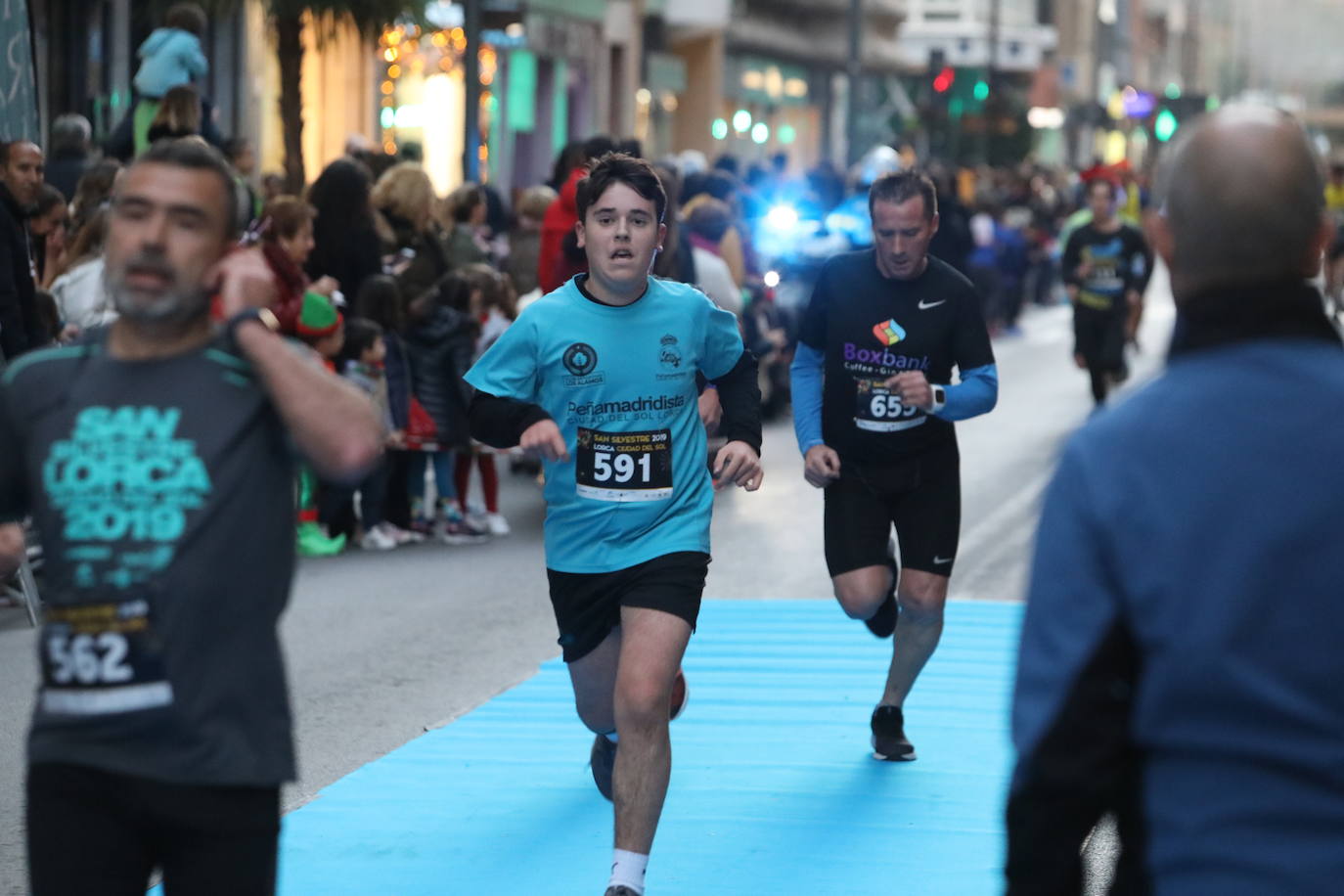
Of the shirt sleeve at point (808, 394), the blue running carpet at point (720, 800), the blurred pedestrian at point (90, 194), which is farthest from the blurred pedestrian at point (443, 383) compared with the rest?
the shirt sleeve at point (808, 394)

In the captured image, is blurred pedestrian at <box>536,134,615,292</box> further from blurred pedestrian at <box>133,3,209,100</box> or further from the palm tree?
the palm tree

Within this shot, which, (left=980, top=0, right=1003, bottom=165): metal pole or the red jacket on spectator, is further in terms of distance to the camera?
(left=980, top=0, right=1003, bottom=165): metal pole

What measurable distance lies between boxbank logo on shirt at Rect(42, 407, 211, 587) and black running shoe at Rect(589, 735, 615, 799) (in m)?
3.22

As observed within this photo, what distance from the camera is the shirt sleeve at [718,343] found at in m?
6.00

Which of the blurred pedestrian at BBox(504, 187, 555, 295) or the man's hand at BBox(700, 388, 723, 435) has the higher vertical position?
the man's hand at BBox(700, 388, 723, 435)

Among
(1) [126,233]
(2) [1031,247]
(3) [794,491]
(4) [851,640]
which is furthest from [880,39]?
(1) [126,233]

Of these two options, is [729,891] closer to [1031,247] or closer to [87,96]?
[87,96]

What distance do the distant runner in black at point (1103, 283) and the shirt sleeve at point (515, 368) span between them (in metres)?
11.6

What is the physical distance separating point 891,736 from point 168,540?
429 cm

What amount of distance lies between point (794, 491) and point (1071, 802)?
12.3m

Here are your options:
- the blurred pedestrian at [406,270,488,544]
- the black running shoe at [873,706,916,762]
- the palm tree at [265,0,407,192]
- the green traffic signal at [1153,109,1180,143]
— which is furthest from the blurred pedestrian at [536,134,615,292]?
the green traffic signal at [1153,109,1180,143]

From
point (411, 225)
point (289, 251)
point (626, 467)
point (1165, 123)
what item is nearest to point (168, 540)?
point (626, 467)

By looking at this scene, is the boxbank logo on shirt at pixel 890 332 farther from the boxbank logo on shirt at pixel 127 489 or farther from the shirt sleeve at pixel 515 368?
the boxbank logo on shirt at pixel 127 489

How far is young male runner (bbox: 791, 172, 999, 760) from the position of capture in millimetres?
7188
